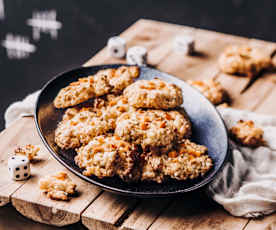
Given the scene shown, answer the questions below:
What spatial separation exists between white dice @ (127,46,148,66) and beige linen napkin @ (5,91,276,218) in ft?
2.62

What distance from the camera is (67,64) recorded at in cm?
493

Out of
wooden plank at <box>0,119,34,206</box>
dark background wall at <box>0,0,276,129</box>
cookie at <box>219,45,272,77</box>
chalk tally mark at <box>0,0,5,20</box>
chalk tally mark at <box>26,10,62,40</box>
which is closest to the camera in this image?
wooden plank at <box>0,119,34,206</box>

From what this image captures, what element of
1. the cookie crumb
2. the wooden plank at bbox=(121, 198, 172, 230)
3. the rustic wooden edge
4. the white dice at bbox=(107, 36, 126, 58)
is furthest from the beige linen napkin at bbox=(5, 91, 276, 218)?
the white dice at bbox=(107, 36, 126, 58)

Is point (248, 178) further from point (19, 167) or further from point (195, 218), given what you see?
point (19, 167)

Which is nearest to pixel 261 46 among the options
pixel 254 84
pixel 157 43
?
pixel 254 84

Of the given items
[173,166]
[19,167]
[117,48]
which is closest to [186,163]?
[173,166]

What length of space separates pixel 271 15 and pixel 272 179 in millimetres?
4190

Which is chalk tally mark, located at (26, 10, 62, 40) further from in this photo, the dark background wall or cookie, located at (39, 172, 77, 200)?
cookie, located at (39, 172, 77, 200)

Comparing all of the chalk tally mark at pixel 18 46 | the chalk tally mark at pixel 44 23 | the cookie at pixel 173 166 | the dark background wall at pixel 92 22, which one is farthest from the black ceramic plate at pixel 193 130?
the chalk tally mark at pixel 44 23

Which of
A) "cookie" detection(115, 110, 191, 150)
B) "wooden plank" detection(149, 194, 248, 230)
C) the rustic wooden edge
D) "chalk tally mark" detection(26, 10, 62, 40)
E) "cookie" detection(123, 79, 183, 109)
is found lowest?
"chalk tally mark" detection(26, 10, 62, 40)

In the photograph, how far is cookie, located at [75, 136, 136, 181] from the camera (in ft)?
6.81

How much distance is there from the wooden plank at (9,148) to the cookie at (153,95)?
65 cm

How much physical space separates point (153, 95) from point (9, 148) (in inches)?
32.8

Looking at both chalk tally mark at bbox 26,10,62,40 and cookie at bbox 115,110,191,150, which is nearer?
cookie at bbox 115,110,191,150
